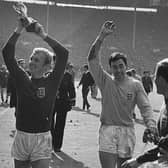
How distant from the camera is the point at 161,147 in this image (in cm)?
281

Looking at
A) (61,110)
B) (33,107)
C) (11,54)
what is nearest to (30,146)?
(33,107)

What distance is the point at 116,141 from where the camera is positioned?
480 cm

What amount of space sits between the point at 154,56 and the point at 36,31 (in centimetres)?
6072

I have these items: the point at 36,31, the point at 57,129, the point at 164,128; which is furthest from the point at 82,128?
the point at 164,128

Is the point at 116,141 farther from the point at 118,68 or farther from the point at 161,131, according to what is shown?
the point at 161,131

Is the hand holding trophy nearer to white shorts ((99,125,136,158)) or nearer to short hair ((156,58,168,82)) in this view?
white shorts ((99,125,136,158))

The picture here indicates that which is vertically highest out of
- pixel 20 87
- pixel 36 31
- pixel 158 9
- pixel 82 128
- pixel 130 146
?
pixel 158 9

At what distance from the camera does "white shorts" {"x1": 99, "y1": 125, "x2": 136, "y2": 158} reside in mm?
4777

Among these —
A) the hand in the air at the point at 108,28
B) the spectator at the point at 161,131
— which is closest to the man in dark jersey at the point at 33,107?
the hand in the air at the point at 108,28

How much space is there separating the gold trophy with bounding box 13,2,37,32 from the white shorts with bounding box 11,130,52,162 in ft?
2.98

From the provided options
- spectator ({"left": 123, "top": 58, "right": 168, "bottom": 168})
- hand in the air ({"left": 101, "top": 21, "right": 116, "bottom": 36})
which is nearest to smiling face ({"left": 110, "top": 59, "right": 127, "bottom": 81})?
hand in the air ({"left": 101, "top": 21, "right": 116, "bottom": 36})

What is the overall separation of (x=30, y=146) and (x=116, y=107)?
1.11 m

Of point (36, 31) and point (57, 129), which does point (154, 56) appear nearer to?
point (57, 129)

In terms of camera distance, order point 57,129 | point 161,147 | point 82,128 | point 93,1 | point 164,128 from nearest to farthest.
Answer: point 161,147
point 164,128
point 57,129
point 82,128
point 93,1
